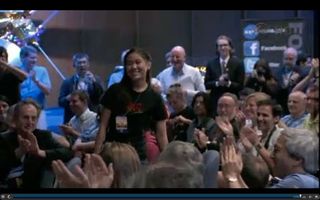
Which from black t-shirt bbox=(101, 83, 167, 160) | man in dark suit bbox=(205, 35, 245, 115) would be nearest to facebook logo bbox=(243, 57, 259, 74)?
man in dark suit bbox=(205, 35, 245, 115)

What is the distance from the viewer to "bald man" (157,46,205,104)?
2.43 m

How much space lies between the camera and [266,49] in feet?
7.97

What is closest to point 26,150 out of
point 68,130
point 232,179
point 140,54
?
point 68,130

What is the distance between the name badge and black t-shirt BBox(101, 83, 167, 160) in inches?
0.4

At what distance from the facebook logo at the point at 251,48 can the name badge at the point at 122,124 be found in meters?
0.56

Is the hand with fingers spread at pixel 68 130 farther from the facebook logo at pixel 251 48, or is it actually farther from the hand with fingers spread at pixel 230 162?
the facebook logo at pixel 251 48

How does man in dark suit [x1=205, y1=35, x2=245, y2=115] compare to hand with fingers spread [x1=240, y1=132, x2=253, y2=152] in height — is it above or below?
above

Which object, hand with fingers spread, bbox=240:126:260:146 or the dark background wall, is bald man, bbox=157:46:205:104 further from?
hand with fingers spread, bbox=240:126:260:146

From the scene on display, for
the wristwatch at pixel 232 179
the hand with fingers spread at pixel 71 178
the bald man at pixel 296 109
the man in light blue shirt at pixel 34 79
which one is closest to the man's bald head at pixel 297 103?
the bald man at pixel 296 109

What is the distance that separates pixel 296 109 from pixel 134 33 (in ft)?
2.23

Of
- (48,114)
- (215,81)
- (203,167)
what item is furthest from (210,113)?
(48,114)

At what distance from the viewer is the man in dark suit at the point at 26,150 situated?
214 centimetres
